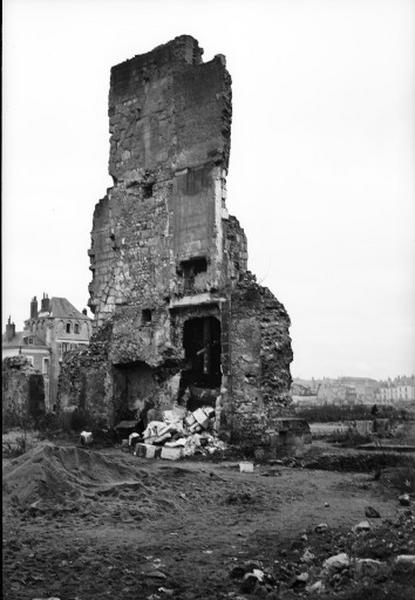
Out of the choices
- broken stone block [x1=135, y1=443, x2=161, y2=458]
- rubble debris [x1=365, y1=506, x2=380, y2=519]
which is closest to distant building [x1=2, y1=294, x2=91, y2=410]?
broken stone block [x1=135, y1=443, x2=161, y2=458]

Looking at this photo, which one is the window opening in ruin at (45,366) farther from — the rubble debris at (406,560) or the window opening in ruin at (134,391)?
the rubble debris at (406,560)

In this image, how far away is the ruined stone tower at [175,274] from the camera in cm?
1312

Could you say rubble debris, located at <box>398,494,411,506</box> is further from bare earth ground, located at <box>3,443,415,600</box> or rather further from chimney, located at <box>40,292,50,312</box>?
chimney, located at <box>40,292,50,312</box>

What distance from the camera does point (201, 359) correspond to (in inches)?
579

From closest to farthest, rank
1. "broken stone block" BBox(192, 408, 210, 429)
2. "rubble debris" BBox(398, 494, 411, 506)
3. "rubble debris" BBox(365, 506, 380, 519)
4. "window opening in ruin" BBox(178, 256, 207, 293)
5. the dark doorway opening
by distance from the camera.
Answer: "rubble debris" BBox(365, 506, 380, 519) → "rubble debris" BBox(398, 494, 411, 506) → "broken stone block" BBox(192, 408, 210, 429) → "window opening in ruin" BBox(178, 256, 207, 293) → the dark doorway opening

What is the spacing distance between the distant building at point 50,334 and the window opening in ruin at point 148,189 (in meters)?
28.1

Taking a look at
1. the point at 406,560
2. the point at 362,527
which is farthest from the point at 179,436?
the point at 406,560

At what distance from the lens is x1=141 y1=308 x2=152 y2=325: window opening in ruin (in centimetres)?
1479

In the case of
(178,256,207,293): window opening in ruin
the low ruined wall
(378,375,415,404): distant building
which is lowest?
(378,375,415,404): distant building

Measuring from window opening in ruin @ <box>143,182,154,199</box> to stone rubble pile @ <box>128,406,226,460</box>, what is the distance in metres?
4.98

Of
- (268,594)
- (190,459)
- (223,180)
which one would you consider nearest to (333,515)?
(268,594)

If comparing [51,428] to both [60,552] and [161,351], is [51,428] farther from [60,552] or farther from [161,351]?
[60,552]

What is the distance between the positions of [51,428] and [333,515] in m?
9.05

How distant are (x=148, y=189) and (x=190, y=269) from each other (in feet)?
7.81
